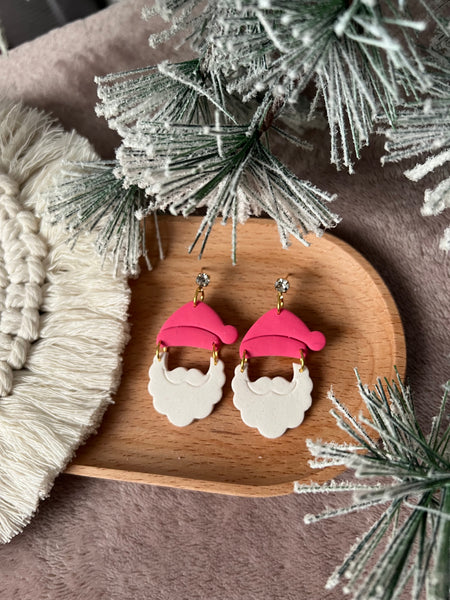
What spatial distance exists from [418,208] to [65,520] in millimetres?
461

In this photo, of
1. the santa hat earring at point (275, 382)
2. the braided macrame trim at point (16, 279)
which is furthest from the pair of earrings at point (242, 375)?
the braided macrame trim at point (16, 279)

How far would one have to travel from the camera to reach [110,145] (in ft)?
2.10

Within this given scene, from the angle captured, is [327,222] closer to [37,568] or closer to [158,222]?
[158,222]

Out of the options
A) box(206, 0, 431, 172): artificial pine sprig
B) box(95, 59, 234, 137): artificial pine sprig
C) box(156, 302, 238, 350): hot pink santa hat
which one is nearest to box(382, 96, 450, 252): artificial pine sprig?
box(206, 0, 431, 172): artificial pine sprig

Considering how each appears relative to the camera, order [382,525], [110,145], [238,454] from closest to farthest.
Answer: [382,525] < [238,454] < [110,145]

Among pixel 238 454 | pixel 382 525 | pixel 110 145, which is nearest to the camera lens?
pixel 382 525

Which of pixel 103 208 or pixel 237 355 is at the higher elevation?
pixel 103 208

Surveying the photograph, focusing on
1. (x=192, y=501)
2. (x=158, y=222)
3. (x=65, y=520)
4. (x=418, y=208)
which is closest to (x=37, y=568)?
(x=65, y=520)

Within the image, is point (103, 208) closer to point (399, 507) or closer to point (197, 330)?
point (197, 330)

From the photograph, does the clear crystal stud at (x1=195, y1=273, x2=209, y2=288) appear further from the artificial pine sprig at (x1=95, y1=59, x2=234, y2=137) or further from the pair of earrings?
the artificial pine sprig at (x1=95, y1=59, x2=234, y2=137)

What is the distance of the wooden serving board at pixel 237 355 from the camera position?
1.61 feet

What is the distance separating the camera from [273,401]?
0.50 metres

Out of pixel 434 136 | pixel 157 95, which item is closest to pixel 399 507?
pixel 434 136

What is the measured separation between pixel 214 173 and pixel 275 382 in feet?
0.73
